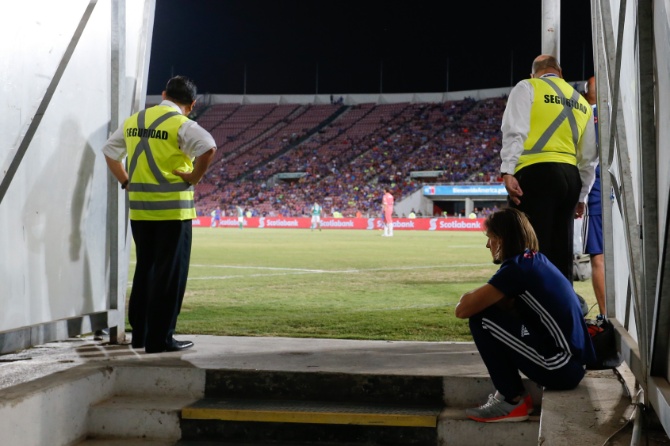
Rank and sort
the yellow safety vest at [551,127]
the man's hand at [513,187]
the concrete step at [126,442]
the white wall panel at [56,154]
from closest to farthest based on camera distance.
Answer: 1. the concrete step at [126,442]
2. the white wall panel at [56,154]
3. the man's hand at [513,187]
4. the yellow safety vest at [551,127]

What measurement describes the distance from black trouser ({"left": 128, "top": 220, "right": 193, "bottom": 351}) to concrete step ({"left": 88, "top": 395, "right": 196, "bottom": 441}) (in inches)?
30.9

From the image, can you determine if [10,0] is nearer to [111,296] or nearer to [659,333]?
[111,296]

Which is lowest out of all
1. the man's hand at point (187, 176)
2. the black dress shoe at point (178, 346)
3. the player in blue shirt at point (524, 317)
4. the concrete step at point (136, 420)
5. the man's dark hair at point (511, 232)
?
the concrete step at point (136, 420)

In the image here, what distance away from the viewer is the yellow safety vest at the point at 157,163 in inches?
206

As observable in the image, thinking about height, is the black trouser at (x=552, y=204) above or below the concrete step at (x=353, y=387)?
above

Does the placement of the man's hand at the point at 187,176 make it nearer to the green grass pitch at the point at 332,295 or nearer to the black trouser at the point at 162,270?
the black trouser at the point at 162,270

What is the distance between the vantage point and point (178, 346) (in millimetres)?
5258

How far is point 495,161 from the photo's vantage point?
161ft

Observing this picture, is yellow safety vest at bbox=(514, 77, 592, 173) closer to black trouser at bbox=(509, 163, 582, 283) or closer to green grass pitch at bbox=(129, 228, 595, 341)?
black trouser at bbox=(509, 163, 582, 283)

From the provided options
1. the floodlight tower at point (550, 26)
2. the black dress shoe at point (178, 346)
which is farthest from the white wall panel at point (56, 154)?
the floodlight tower at point (550, 26)

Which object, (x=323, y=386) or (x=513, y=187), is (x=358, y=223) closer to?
(x=513, y=187)

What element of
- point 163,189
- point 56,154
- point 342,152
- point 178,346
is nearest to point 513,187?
point 163,189

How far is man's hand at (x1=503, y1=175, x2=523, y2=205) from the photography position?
4688 mm

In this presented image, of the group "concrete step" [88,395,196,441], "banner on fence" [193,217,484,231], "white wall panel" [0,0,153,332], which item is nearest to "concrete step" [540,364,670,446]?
"concrete step" [88,395,196,441]
